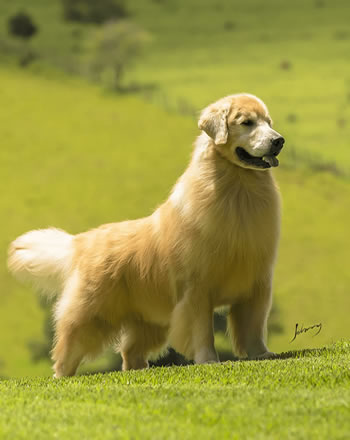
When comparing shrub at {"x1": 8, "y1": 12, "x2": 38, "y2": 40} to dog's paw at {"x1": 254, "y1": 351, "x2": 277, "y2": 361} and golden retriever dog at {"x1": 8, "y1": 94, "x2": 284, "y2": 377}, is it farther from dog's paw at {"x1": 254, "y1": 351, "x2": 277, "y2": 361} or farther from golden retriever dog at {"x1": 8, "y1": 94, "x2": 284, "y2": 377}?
dog's paw at {"x1": 254, "y1": 351, "x2": 277, "y2": 361}

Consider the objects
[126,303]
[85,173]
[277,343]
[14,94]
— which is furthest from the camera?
[14,94]

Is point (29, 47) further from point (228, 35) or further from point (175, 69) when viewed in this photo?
point (228, 35)

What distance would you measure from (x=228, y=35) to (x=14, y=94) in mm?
22724

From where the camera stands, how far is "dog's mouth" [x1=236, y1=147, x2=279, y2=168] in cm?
1030

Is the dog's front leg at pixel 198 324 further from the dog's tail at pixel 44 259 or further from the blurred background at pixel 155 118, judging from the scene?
the blurred background at pixel 155 118

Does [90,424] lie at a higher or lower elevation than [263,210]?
Result: lower

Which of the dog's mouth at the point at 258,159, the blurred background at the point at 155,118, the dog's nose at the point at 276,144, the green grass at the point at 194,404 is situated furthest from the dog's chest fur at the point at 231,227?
the blurred background at the point at 155,118

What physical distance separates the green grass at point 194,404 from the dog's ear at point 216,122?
2.73 meters

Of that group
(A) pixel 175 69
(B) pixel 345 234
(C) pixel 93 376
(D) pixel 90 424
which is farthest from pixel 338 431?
(A) pixel 175 69

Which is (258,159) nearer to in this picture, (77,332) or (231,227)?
(231,227)

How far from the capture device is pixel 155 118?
2768 inches

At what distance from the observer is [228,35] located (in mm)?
83500

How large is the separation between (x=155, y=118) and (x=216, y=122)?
60286mm

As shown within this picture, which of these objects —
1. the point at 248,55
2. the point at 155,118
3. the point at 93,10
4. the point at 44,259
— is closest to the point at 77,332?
the point at 44,259
